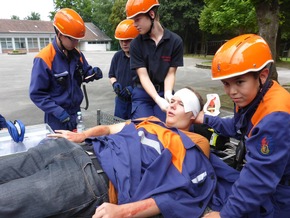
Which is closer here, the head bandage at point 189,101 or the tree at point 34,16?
the head bandage at point 189,101

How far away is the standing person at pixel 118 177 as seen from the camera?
Answer: 189cm

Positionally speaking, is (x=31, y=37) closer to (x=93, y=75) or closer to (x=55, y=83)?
(x=93, y=75)

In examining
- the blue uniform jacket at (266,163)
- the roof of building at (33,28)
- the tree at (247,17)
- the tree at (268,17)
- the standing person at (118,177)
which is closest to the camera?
the blue uniform jacket at (266,163)

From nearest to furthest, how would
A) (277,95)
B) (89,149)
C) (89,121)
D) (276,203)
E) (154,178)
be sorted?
(277,95) → (276,203) → (154,178) → (89,149) → (89,121)

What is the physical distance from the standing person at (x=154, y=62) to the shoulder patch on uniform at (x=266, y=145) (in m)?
1.66

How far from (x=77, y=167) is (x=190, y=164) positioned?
891mm

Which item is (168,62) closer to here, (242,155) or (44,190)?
(242,155)

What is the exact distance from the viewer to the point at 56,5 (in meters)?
64.6

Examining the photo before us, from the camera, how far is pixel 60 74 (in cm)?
339

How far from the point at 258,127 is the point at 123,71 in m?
2.93

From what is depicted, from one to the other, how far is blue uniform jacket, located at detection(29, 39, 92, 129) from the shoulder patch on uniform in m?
2.44

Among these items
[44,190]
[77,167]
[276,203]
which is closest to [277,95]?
[276,203]

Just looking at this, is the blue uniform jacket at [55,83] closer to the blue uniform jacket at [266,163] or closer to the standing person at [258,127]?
the standing person at [258,127]

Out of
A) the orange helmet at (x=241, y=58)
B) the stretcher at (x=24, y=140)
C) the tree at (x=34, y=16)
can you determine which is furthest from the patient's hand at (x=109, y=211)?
the tree at (x=34, y=16)
